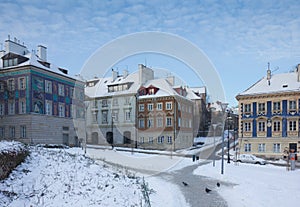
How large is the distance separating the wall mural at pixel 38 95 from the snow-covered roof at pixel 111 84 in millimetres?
13235

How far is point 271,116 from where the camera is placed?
114 feet

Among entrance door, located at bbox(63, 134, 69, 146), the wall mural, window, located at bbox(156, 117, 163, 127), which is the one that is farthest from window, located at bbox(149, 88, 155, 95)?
the wall mural

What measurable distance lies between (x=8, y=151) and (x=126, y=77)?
35721 millimetres

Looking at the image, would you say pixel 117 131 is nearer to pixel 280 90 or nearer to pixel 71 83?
pixel 71 83

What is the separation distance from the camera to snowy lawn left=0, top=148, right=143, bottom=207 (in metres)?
9.15

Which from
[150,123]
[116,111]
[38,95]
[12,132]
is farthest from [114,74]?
[12,132]

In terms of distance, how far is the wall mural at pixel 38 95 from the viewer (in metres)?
31.7

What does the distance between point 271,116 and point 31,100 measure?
32410mm

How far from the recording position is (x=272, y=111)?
34.5m

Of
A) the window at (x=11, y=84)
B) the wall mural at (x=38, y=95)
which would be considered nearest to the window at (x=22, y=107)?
the wall mural at (x=38, y=95)

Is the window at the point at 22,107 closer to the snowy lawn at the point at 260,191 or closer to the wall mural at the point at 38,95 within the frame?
the wall mural at the point at 38,95

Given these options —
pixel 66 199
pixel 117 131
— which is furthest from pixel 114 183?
pixel 117 131

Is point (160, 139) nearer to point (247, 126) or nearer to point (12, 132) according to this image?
point (247, 126)

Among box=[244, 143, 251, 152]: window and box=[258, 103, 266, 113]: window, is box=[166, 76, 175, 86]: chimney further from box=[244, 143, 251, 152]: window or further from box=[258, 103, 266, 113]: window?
box=[244, 143, 251, 152]: window
